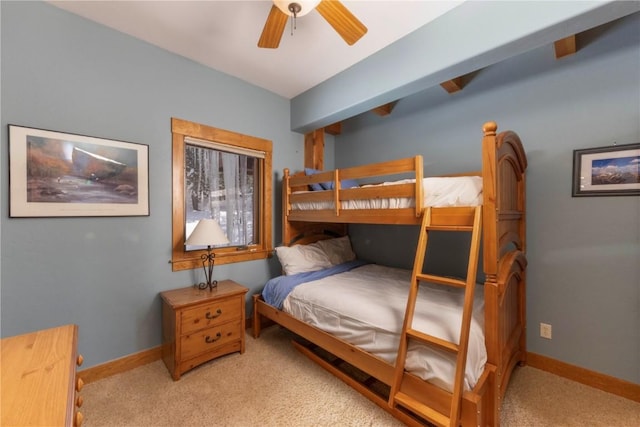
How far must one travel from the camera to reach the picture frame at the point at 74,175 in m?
1.75

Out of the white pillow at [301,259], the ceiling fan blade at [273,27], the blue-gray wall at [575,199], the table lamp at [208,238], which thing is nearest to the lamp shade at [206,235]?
the table lamp at [208,238]

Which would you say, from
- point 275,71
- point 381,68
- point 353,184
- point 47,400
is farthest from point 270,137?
point 47,400

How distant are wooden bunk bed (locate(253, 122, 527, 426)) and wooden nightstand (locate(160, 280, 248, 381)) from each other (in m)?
0.38

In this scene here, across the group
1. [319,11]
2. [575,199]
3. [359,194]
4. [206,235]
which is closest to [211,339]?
[206,235]

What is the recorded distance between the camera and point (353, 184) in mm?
3020

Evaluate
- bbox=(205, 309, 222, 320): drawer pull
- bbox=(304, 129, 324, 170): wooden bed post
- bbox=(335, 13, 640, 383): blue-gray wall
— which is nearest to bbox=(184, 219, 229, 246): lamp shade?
bbox=(205, 309, 222, 320): drawer pull

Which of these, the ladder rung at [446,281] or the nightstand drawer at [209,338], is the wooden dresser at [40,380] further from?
the ladder rung at [446,281]

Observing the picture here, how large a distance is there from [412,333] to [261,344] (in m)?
1.67

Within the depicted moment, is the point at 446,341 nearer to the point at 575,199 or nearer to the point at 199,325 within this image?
the point at 575,199

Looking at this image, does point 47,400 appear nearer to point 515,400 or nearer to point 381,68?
point 515,400

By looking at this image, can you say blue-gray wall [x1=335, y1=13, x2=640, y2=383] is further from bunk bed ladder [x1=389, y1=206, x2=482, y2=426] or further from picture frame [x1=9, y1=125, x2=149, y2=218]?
picture frame [x1=9, y1=125, x2=149, y2=218]

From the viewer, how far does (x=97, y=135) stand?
6.67 feet

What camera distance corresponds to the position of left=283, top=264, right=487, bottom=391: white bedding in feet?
4.74

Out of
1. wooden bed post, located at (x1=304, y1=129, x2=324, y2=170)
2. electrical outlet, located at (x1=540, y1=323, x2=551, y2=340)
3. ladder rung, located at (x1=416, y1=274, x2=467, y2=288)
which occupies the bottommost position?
electrical outlet, located at (x1=540, y1=323, x2=551, y2=340)
